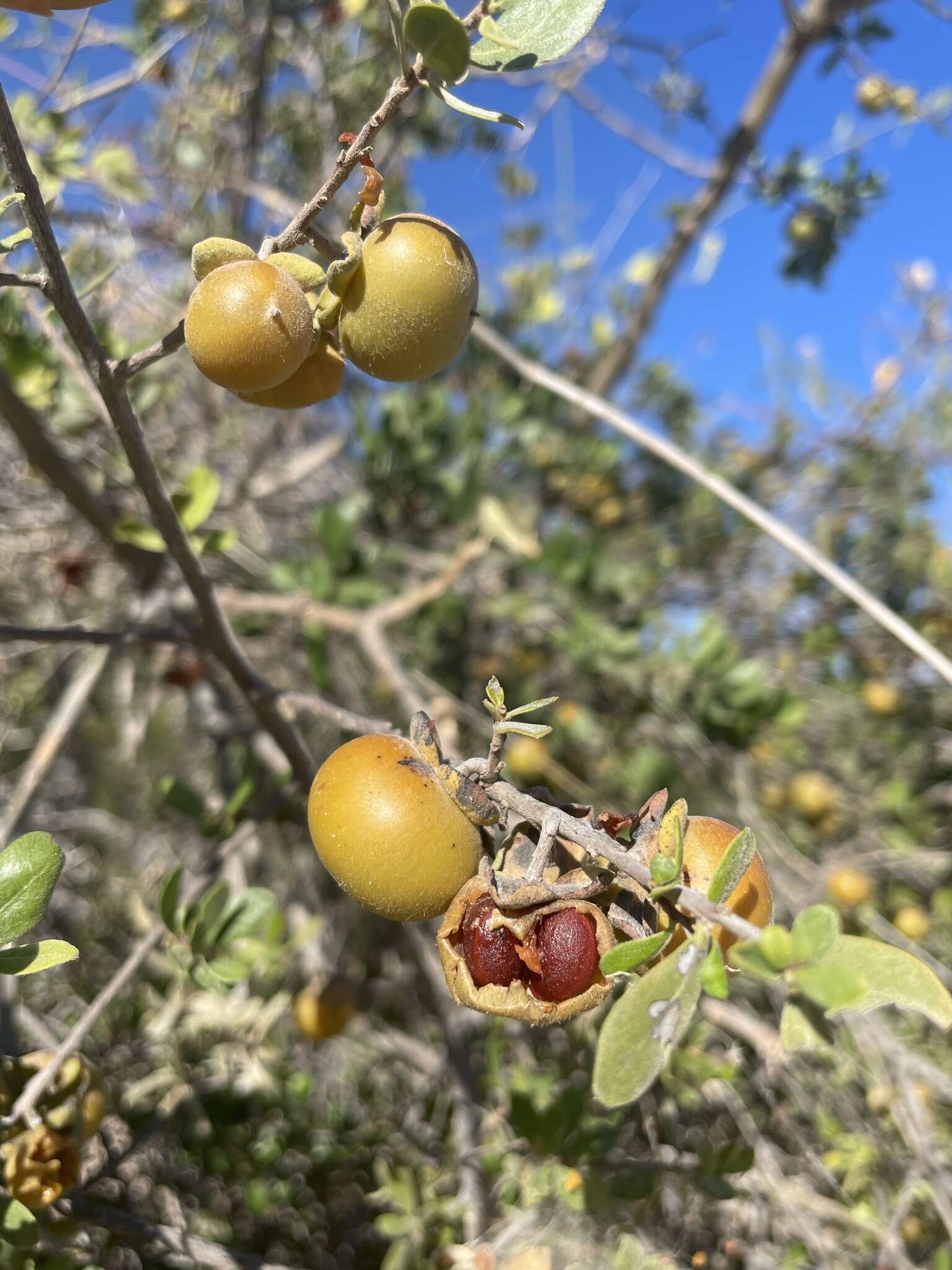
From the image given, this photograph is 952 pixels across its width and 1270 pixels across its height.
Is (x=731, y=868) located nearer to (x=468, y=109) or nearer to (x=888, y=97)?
(x=468, y=109)

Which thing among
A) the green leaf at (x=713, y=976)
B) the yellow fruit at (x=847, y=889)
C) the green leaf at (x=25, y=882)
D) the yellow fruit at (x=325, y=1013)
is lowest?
the yellow fruit at (x=325, y=1013)

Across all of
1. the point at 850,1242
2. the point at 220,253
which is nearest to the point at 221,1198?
the point at 850,1242

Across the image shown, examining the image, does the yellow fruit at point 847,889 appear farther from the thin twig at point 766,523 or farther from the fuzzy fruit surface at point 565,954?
the fuzzy fruit surface at point 565,954

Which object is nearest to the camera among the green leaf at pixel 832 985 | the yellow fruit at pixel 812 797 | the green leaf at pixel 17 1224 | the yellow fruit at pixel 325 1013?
the green leaf at pixel 832 985

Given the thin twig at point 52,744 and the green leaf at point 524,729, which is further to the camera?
the thin twig at point 52,744

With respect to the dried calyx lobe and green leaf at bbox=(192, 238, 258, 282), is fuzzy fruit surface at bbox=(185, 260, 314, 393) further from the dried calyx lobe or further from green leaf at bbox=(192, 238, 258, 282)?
the dried calyx lobe

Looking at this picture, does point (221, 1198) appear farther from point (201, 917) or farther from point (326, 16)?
point (326, 16)

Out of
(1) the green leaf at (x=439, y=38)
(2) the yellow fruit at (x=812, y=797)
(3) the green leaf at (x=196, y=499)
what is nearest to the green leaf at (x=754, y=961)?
(1) the green leaf at (x=439, y=38)
